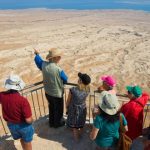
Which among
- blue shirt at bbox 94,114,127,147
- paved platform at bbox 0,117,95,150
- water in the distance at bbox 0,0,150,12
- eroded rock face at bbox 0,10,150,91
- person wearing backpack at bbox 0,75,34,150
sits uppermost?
person wearing backpack at bbox 0,75,34,150

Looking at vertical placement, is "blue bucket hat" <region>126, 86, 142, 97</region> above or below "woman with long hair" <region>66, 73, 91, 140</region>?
above

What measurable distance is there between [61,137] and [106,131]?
5.27 ft

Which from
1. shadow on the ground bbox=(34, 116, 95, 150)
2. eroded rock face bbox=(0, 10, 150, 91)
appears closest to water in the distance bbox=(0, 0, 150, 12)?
eroded rock face bbox=(0, 10, 150, 91)

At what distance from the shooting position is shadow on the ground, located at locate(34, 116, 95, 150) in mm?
5973

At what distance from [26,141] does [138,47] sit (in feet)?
68.3

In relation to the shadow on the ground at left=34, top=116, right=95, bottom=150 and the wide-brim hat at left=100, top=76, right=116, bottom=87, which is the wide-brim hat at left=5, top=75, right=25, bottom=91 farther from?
the shadow on the ground at left=34, top=116, right=95, bottom=150

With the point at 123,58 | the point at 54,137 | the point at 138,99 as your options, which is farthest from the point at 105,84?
the point at 123,58

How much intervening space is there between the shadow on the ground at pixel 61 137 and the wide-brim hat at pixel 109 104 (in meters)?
1.70

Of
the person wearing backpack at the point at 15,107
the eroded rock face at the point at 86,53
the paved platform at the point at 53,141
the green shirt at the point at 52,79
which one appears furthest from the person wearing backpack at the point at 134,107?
the eroded rock face at the point at 86,53

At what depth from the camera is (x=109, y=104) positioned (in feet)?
14.6

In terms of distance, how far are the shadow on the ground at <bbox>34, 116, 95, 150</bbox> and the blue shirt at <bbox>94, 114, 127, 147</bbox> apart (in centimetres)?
89

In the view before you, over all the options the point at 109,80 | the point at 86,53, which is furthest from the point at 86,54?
the point at 109,80

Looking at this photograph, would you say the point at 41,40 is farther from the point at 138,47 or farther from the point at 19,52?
the point at 138,47

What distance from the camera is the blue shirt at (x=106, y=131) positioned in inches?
186
